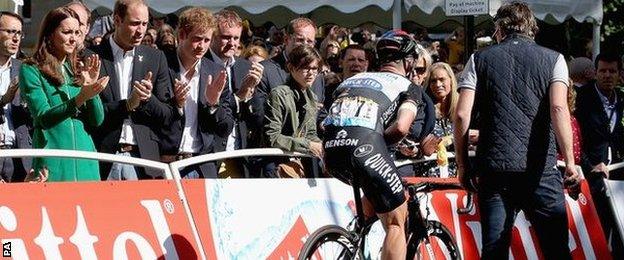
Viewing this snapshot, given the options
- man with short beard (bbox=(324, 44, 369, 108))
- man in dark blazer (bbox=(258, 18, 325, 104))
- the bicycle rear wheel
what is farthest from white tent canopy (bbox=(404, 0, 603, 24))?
the bicycle rear wheel

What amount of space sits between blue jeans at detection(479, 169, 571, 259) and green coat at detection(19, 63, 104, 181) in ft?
8.01

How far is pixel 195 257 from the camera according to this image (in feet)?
28.3

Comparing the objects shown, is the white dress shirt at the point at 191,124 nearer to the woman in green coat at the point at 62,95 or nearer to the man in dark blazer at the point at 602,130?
the woman in green coat at the point at 62,95

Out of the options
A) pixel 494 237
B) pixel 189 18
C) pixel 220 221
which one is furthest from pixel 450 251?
pixel 189 18

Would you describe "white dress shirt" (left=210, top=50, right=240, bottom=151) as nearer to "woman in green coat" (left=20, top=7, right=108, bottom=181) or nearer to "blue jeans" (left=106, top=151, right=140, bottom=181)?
"blue jeans" (left=106, top=151, right=140, bottom=181)

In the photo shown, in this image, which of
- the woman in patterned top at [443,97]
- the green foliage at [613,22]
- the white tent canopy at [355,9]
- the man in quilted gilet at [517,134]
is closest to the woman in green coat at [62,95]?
the man in quilted gilet at [517,134]

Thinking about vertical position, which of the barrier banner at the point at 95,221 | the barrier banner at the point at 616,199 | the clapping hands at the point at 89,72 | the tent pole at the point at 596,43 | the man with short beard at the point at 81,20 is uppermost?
the man with short beard at the point at 81,20

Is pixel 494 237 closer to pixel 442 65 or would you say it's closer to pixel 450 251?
pixel 450 251

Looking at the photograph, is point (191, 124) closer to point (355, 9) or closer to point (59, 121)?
point (59, 121)

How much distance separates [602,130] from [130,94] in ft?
14.9

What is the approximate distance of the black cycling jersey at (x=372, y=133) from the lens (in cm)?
844

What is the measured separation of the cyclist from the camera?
8.43 metres

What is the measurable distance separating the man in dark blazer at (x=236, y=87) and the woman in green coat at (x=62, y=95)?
4.43ft

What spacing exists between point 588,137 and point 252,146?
3.12m
